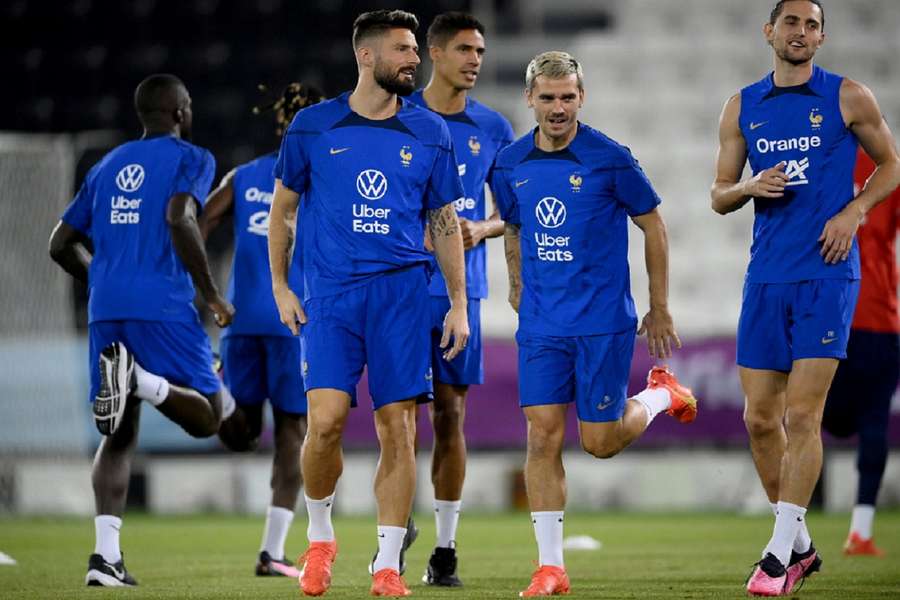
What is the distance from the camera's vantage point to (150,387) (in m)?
7.15

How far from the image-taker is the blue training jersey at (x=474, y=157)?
7.21 m

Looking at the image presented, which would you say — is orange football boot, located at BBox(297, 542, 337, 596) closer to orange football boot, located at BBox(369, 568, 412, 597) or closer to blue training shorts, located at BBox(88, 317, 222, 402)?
orange football boot, located at BBox(369, 568, 412, 597)

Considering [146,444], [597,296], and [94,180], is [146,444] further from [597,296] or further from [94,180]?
[597,296]

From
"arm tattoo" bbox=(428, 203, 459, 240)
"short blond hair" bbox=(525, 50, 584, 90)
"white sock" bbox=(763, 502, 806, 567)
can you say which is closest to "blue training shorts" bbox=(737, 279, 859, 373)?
"white sock" bbox=(763, 502, 806, 567)

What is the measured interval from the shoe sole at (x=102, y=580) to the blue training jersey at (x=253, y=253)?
1.48 m

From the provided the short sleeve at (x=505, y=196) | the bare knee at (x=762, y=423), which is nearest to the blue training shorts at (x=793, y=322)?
Result: the bare knee at (x=762, y=423)

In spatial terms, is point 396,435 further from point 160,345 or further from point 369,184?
point 160,345

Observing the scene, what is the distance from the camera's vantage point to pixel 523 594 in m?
5.81

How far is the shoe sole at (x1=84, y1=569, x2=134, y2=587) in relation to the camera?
22.0ft

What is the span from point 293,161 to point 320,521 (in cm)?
143

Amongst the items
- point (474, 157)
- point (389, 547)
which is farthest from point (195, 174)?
point (389, 547)

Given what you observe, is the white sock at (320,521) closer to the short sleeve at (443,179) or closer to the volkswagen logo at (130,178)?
the short sleeve at (443,179)

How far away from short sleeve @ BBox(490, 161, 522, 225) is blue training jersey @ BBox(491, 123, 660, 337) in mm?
67

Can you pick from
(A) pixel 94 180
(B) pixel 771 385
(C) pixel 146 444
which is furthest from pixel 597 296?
(C) pixel 146 444
